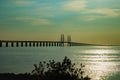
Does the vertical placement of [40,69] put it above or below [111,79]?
above

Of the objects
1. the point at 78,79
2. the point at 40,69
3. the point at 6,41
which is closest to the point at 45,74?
the point at 40,69

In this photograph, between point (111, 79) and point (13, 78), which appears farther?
point (111, 79)

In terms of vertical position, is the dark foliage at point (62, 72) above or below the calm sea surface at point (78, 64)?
above

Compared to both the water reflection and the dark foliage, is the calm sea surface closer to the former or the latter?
the water reflection

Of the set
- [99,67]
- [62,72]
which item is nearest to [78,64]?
[99,67]

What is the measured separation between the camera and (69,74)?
22.7 m

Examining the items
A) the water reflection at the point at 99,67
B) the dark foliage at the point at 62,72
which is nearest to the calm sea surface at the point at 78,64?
the water reflection at the point at 99,67

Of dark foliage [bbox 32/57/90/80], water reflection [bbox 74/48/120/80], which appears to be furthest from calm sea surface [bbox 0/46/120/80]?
dark foliage [bbox 32/57/90/80]

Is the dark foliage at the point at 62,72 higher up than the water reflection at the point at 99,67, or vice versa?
the dark foliage at the point at 62,72

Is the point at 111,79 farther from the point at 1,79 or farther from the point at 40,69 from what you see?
the point at 1,79

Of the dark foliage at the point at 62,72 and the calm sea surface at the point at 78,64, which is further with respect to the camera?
the calm sea surface at the point at 78,64

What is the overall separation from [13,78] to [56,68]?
8.96 feet

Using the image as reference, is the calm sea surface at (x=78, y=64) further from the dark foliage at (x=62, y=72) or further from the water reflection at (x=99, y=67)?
the dark foliage at (x=62, y=72)

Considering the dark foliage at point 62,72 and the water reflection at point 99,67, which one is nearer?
the dark foliage at point 62,72
